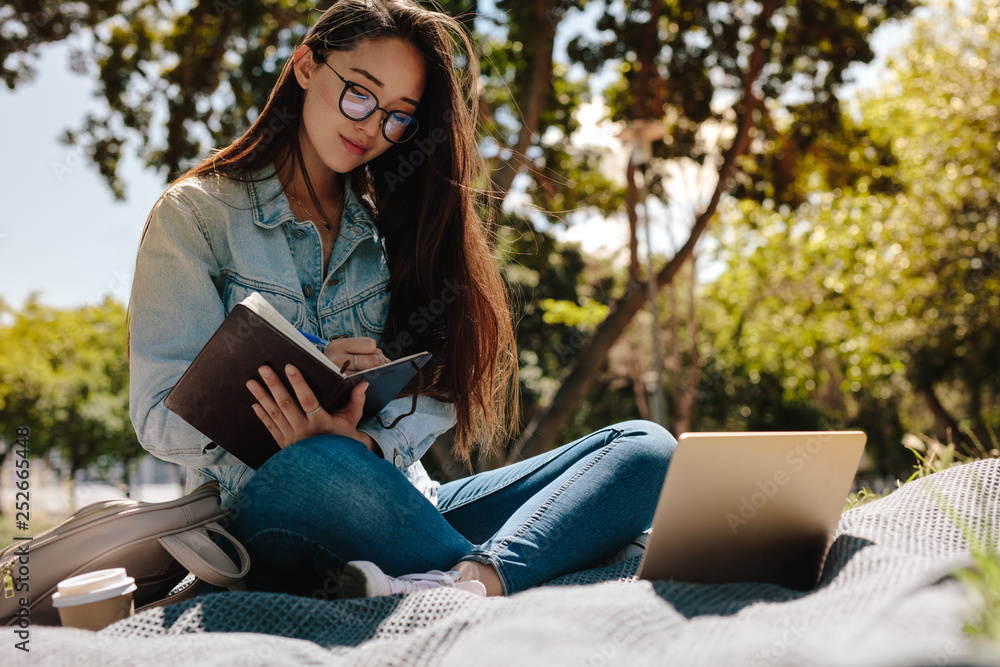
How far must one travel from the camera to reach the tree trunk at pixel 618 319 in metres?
6.29

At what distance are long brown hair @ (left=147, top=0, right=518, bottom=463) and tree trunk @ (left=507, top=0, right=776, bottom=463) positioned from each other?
3919 mm

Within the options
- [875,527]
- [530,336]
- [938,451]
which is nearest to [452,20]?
[875,527]

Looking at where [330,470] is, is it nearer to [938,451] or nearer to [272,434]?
[272,434]

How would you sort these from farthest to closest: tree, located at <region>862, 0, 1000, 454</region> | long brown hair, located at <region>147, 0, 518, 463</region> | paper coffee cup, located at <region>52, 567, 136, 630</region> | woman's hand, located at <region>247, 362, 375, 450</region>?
tree, located at <region>862, 0, 1000, 454</region>, long brown hair, located at <region>147, 0, 518, 463</region>, woman's hand, located at <region>247, 362, 375, 450</region>, paper coffee cup, located at <region>52, 567, 136, 630</region>

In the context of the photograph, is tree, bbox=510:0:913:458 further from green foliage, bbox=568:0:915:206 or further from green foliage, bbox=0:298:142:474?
green foliage, bbox=0:298:142:474

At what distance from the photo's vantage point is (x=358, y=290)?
2.14 m

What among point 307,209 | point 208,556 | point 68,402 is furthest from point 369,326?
point 68,402

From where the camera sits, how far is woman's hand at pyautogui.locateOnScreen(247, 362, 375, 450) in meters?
1.47

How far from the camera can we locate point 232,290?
186 centimetres

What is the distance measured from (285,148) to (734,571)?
1.70 m

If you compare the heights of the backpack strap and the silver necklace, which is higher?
the silver necklace

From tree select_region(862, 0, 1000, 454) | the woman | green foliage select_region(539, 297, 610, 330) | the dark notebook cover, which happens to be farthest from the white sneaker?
tree select_region(862, 0, 1000, 454)

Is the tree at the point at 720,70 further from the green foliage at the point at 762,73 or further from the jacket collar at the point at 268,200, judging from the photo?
the jacket collar at the point at 268,200

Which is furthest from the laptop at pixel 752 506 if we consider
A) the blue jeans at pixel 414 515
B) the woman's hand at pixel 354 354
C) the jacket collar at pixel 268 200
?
the jacket collar at pixel 268 200
